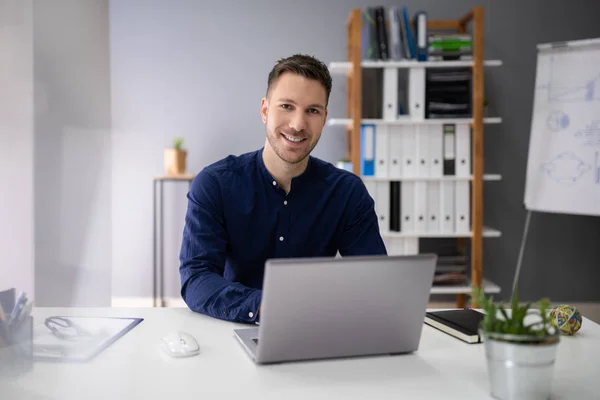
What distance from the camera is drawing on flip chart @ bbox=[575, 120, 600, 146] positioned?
115 inches

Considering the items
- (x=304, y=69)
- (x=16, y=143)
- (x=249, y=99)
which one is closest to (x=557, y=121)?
(x=249, y=99)

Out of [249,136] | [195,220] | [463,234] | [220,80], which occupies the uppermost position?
[220,80]

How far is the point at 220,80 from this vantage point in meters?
3.61

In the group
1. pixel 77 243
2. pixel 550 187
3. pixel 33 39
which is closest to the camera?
pixel 33 39

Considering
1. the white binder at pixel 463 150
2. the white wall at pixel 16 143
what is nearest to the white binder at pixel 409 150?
the white binder at pixel 463 150

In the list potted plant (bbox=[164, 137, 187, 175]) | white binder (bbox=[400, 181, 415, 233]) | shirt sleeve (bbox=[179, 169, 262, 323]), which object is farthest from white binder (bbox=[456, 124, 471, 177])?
shirt sleeve (bbox=[179, 169, 262, 323])

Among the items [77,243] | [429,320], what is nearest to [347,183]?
[429,320]

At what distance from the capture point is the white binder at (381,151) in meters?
3.20

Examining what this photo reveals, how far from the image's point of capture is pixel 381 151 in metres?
3.20

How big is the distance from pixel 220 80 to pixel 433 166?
1.46 metres

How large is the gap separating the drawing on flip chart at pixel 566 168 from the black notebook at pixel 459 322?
208 centimetres

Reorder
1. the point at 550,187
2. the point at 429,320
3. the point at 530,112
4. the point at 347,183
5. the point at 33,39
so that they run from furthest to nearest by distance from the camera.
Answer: the point at 530,112, the point at 550,187, the point at 347,183, the point at 429,320, the point at 33,39

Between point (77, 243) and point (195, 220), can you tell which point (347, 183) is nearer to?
point (195, 220)

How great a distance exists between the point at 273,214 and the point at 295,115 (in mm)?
297
